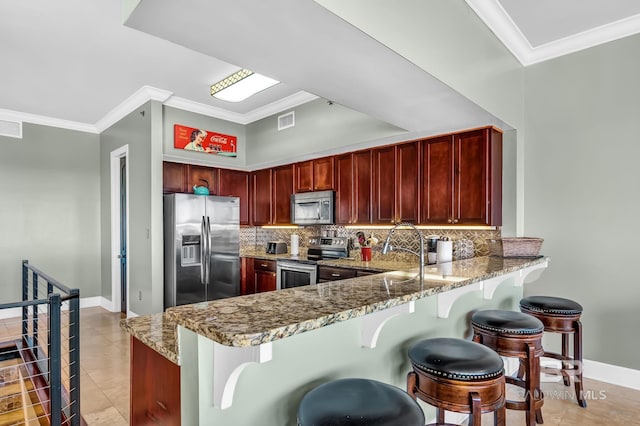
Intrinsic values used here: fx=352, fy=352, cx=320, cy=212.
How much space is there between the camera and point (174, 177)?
4668mm

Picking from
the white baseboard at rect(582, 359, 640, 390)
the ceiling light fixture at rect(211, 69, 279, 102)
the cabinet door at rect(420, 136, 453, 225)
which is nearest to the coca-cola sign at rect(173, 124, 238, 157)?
the ceiling light fixture at rect(211, 69, 279, 102)

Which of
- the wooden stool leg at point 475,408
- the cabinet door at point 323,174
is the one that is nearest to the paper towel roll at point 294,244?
the cabinet door at point 323,174

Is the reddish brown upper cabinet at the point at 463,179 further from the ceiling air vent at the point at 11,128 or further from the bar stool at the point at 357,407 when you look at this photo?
the ceiling air vent at the point at 11,128

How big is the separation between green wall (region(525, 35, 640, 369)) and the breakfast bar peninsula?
1691 mm

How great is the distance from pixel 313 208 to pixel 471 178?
6.42ft

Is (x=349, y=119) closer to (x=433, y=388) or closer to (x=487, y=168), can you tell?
(x=487, y=168)

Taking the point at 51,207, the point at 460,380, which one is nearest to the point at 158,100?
the point at 51,207

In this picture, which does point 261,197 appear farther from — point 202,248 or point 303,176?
point 202,248

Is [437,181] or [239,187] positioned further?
[239,187]

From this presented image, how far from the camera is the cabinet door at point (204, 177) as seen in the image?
4.83 metres

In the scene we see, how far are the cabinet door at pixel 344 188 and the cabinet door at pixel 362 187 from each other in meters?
0.06

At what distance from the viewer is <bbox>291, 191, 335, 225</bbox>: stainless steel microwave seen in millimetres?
4312

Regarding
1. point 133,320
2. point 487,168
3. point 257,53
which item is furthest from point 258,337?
point 487,168

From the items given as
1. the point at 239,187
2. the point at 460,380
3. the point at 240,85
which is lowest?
the point at 460,380
